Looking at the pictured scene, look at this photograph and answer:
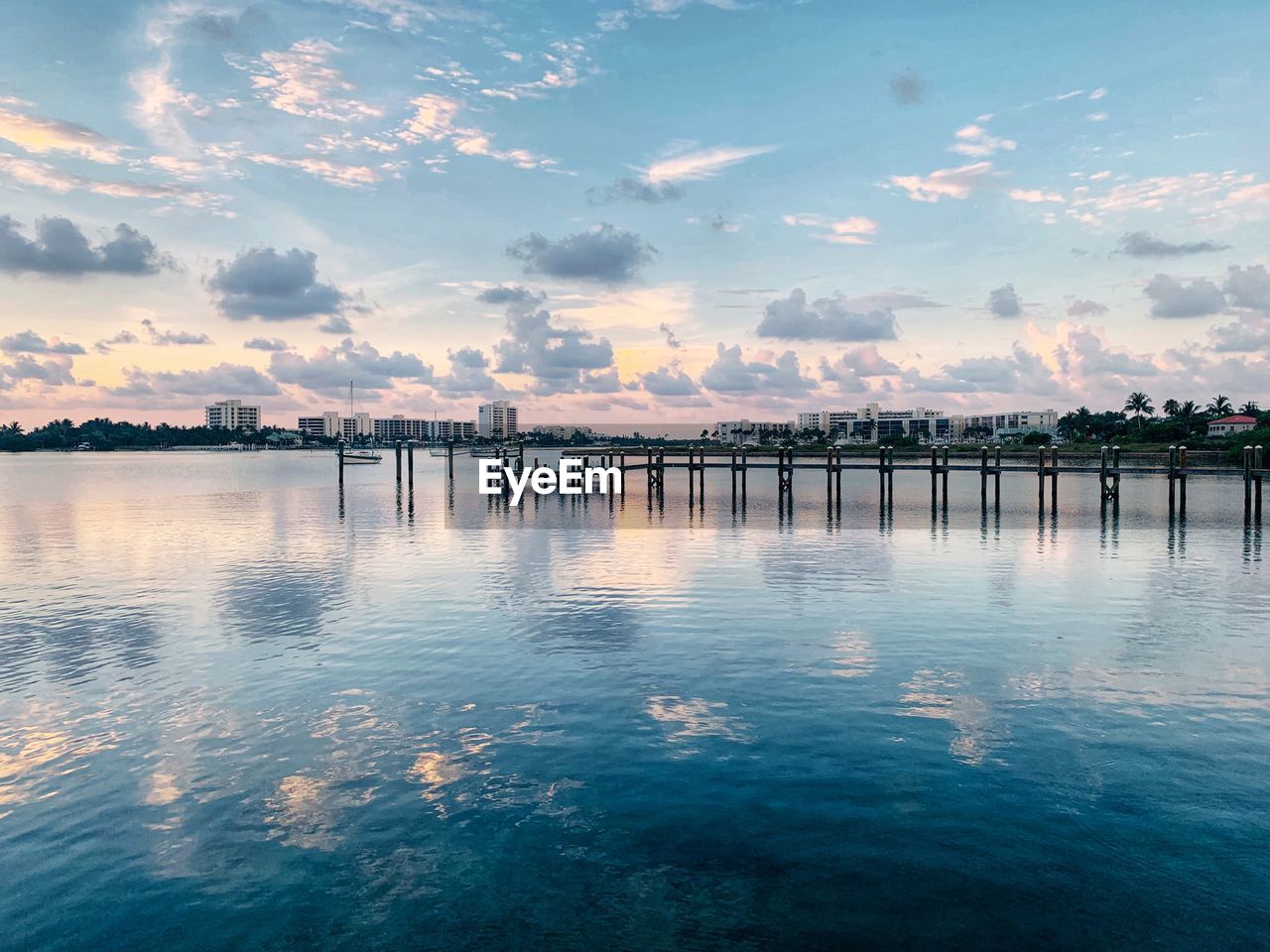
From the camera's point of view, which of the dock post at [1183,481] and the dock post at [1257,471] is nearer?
the dock post at [1257,471]

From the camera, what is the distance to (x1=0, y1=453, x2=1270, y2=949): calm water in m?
8.02

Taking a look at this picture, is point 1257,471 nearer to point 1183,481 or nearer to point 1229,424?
point 1183,481

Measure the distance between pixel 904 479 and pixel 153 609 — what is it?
293ft

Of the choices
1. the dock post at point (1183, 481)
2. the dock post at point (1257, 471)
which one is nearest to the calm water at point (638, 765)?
the dock post at point (1257, 471)

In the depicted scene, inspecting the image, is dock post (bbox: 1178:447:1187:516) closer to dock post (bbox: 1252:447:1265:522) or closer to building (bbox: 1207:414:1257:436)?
dock post (bbox: 1252:447:1265:522)

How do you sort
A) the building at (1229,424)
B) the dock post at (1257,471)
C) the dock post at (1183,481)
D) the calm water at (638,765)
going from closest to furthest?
the calm water at (638,765) → the dock post at (1257,471) → the dock post at (1183,481) → the building at (1229,424)

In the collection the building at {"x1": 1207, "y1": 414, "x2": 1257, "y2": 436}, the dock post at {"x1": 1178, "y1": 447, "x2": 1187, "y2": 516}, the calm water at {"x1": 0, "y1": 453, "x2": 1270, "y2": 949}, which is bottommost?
the calm water at {"x1": 0, "y1": 453, "x2": 1270, "y2": 949}

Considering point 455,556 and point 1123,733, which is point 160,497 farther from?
point 1123,733

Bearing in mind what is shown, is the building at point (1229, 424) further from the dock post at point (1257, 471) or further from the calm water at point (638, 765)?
the calm water at point (638, 765)

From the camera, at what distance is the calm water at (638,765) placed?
8.02m

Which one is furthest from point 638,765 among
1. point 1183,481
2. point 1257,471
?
point 1183,481

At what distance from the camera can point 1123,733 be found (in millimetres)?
12477

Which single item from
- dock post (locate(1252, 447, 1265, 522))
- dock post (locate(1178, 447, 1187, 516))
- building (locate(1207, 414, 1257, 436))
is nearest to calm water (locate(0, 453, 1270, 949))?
dock post (locate(1252, 447, 1265, 522))

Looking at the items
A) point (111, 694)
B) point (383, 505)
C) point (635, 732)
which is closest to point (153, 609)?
point (111, 694)
